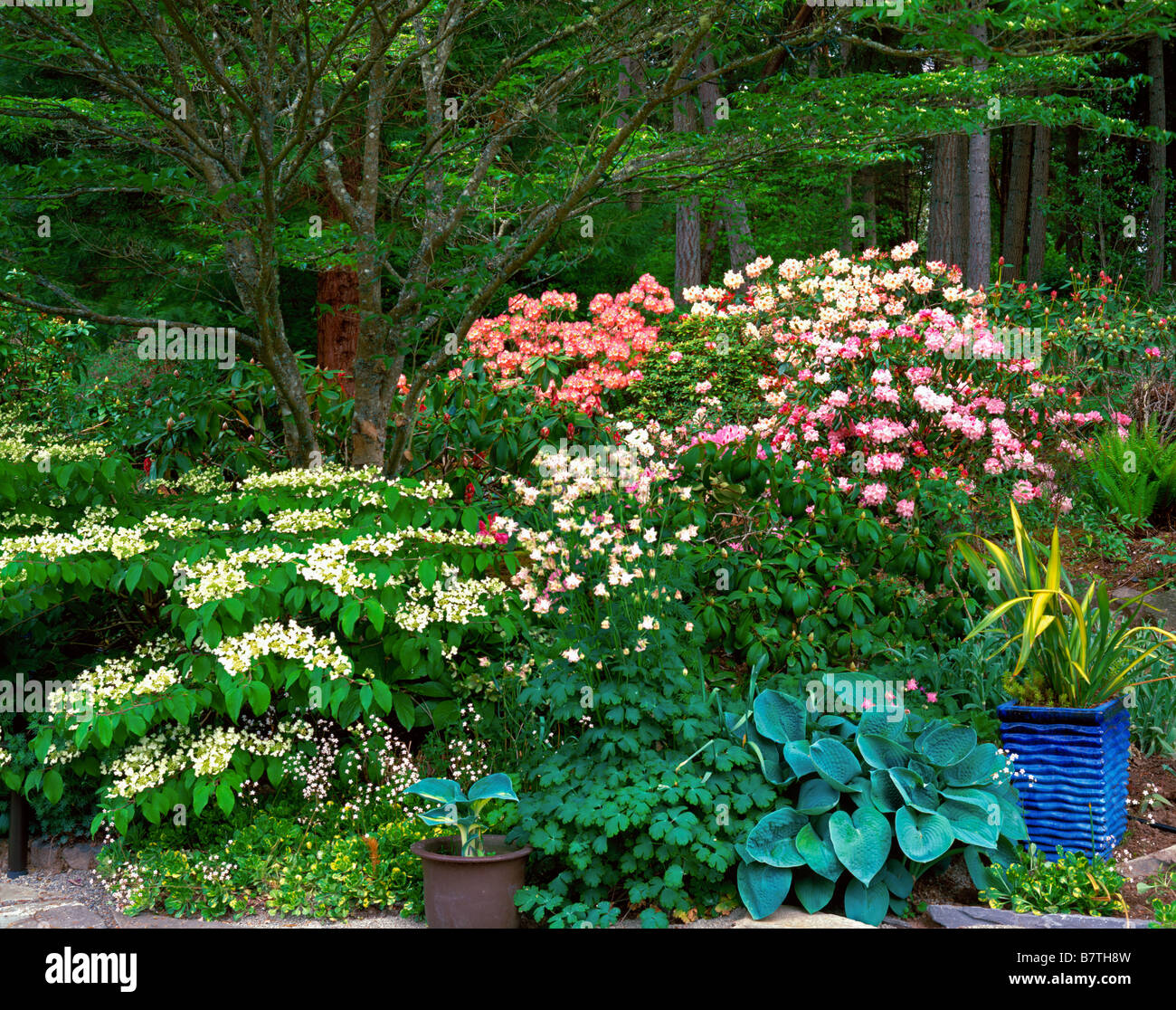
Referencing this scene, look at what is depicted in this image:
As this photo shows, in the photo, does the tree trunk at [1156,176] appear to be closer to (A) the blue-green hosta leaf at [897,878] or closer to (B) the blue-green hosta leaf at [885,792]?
(B) the blue-green hosta leaf at [885,792]

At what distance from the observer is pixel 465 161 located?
19.9 feet

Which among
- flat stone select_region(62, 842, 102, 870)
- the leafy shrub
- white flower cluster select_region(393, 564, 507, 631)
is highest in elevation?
white flower cluster select_region(393, 564, 507, 631)

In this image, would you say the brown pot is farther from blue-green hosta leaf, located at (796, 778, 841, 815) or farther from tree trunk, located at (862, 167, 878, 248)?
tree trunk, located at (862, 167, 878, 248)

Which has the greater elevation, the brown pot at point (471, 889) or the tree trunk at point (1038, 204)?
the tree trunk at point (1038, 204)

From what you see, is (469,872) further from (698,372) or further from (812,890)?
(698,372)

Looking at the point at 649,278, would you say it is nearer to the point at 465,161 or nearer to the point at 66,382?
the point at 465,161

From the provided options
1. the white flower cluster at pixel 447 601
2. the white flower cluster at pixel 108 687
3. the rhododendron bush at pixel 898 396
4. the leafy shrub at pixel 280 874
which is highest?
the rhododendron bush at pixel 898 396

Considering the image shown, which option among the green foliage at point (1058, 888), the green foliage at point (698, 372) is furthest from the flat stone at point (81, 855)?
the green foliage at point (698, 372)

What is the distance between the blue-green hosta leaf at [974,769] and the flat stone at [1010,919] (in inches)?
15.6

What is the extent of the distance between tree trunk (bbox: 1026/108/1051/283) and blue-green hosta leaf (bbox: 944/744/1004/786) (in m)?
11.8

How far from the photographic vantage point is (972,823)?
125 inches

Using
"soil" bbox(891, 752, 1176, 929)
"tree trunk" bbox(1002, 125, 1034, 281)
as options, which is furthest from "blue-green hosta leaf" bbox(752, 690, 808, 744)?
"tree trunk" bbox(1002, 125, 1034, 281)

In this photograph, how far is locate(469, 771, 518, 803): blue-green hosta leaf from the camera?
120 inches

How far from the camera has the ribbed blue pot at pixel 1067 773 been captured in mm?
3359
